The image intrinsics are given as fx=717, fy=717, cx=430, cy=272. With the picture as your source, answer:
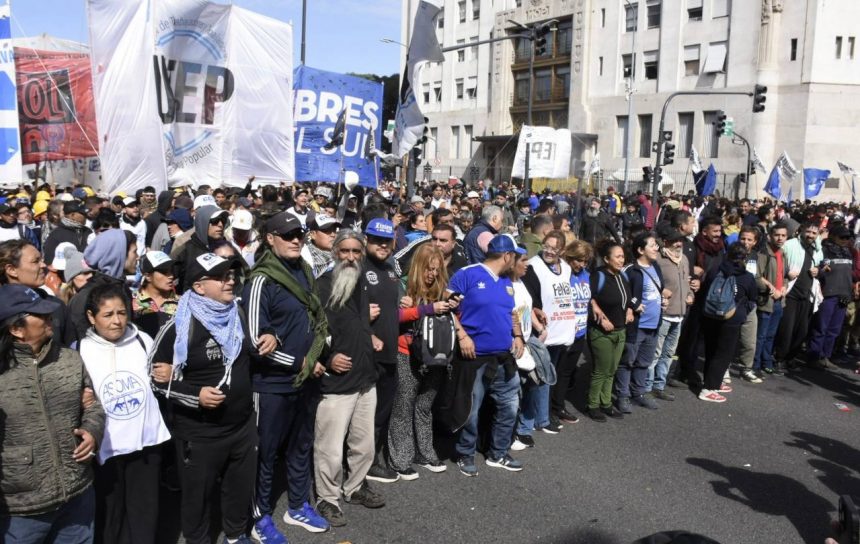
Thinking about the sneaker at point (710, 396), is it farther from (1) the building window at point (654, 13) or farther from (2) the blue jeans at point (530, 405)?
(1) the building window at point (654, 13)

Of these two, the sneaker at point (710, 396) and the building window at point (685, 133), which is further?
the building window at point (685, 133)

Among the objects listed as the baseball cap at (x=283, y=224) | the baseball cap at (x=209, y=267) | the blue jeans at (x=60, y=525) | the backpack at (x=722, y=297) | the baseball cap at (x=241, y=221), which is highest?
the baseball cap at (x=283, y=224)

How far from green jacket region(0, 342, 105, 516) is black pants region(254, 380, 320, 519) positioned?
1.11 m

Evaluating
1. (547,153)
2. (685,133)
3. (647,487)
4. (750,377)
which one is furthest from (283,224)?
(685,133)

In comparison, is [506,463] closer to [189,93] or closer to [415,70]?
[189,93]

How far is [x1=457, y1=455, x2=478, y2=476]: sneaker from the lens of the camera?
557 cm

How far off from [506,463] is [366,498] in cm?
131

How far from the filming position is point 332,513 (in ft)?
15.4

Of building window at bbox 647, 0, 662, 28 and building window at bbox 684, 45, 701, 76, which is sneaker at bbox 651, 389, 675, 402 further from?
building window at bbox 647, 0, 662, 28

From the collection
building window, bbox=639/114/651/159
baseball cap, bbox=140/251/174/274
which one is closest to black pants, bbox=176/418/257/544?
baseball cap, bbox=140/251/174/274

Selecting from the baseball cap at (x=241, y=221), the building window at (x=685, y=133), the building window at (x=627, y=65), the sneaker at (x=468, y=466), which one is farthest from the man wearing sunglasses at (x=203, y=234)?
the building window at (x=627, y=65)

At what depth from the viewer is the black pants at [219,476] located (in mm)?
3805

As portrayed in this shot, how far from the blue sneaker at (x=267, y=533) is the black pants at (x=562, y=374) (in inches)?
130

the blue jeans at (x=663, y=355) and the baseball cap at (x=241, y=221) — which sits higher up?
the baseball cap at (x=241, y=221)
